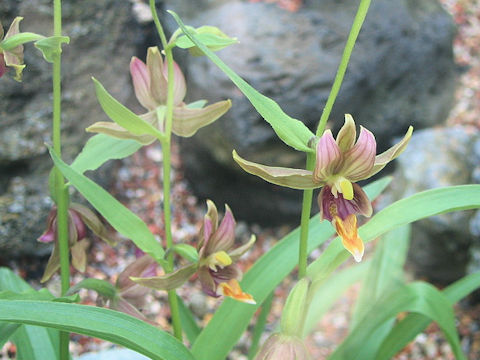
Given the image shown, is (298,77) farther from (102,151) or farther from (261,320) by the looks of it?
(102,151)

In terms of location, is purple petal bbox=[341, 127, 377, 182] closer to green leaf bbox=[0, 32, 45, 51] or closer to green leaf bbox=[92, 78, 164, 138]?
green leaf bbox=[92, 78, 164, 138]

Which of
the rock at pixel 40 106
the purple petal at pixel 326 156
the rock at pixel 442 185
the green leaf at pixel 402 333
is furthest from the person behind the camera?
the rock at pixel 442 185

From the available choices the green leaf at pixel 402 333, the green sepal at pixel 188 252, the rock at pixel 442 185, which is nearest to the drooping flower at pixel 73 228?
the green sepal at pixel 188 252

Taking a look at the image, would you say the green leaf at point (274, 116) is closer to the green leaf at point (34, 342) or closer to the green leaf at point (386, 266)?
the green leaf at point (34, 342)

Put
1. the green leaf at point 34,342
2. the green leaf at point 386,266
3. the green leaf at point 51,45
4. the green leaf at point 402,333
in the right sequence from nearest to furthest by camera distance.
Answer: the green leaf at point 51,45 < the green leaf at point 34,342 < the green leaf at point 402,333 < the green leaf at point 386,266

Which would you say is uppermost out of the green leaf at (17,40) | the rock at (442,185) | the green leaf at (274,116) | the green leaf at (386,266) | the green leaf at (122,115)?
the rock at (442,185)

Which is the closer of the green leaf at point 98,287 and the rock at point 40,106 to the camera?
the green leaf at point 98,287
